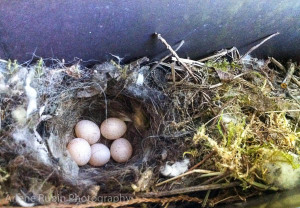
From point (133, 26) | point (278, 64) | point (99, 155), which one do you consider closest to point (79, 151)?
point (99, 155)

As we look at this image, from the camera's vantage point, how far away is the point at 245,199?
1.41 meters

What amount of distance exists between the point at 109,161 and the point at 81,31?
609 millimetres

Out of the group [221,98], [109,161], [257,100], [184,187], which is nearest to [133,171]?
[184,187]

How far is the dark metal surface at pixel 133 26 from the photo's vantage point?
1.52 meters

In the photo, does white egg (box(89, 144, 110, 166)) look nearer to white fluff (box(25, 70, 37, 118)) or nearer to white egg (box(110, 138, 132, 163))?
white egg (box(110, 138, 132, 163))

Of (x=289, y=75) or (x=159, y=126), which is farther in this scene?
(x=289, y=75)

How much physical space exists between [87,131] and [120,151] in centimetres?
18

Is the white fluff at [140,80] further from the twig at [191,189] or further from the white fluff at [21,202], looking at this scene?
the white fluff at [21,202]

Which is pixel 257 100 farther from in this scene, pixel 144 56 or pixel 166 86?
pixel 144 56

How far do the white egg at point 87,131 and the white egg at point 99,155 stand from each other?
0.12 ft

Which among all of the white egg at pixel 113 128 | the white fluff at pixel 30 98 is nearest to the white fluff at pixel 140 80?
the white egg at pixel 113 128

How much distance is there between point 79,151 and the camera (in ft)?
5.36

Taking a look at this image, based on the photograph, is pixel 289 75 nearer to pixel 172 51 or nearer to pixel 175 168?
pixel 172 51

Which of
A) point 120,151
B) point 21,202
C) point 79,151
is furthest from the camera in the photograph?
point 120,151
